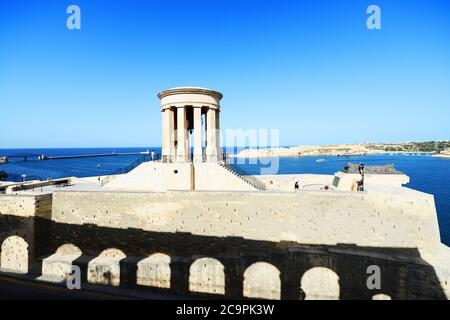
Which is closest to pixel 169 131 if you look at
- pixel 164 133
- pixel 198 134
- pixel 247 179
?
pixel 164 133

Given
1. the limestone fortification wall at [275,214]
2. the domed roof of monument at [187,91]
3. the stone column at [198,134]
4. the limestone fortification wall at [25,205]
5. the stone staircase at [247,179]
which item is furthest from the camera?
the stone column at [198,134]

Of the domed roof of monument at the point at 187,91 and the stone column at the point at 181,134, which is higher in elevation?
the domed roof of monument at the point at 187,91

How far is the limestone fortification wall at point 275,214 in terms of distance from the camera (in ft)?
37.8

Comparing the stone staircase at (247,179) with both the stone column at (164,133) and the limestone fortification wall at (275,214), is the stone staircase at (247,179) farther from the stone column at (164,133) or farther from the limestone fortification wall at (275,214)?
the stone column at (164,133)

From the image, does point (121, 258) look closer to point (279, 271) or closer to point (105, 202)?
point (105, 202)

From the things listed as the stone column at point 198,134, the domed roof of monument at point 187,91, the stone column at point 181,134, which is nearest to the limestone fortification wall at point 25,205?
the stone column at point 181,134

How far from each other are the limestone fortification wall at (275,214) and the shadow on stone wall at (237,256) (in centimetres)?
39

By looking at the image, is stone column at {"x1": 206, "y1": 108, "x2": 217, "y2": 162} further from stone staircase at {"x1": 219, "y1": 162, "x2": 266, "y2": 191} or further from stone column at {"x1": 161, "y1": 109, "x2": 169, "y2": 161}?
stone column at {"x1": 161, "y1": 109, "x2": 169, "y2": 161}

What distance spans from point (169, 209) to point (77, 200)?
536 centimetres

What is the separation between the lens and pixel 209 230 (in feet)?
A: 43.3

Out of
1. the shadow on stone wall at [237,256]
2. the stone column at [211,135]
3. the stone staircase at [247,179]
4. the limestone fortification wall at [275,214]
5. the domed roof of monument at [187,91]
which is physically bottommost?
the shadow on stone wall at [237,256]

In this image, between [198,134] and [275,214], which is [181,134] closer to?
[198,134]

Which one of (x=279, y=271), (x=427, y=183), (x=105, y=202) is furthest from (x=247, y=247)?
(x=427, y=183)

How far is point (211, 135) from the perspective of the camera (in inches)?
674
